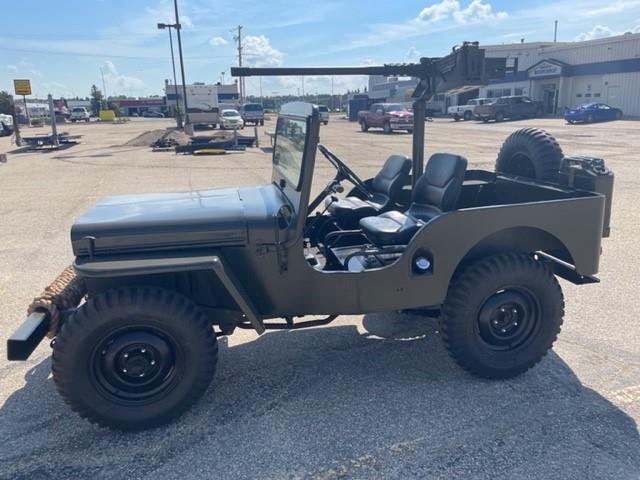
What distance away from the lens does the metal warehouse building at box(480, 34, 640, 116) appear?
35.4 meters

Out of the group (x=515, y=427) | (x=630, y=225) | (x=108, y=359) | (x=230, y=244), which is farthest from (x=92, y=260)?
(x=630, y=225)

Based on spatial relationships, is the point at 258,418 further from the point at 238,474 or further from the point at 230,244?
the point at 230,244

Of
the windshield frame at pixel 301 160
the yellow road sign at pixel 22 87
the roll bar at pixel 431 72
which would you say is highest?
the yellow road sign at pixel 22 87

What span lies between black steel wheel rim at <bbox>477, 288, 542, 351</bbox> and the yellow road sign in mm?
27275

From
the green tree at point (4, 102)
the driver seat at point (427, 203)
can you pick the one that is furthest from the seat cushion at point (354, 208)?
the green tree at point (4, 102)

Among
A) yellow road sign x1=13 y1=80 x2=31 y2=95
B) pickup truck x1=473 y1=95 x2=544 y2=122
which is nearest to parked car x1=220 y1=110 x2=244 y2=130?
yellow road sign x1=13 y1=80 x2=31 y2=95

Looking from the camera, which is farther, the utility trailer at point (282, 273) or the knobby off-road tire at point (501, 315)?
the knobby off-road tire at point (501, 315)

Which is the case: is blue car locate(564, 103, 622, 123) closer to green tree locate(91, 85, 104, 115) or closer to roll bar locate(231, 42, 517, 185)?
roll bar locate(231, 42, 517, 185)

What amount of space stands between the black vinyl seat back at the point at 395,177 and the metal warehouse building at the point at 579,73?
111 ft

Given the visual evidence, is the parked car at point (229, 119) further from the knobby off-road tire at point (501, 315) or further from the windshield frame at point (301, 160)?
the knobby off-road tire at point (501, 315)

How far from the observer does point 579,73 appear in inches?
1533

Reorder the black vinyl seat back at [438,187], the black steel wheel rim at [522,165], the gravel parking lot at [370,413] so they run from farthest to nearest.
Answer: the black steel wheel rim at [522,165]
the black vinyl seat back at [438,187]
the gravel parking lot at [370,413]

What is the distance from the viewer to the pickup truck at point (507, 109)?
3606 centimetres

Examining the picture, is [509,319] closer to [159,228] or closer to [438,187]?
[438,187]
